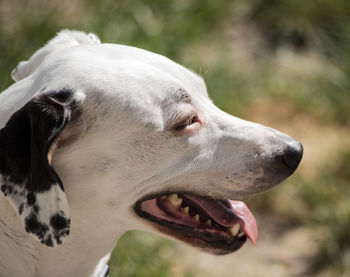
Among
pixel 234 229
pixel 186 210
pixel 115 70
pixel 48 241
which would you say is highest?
pixel 115 70

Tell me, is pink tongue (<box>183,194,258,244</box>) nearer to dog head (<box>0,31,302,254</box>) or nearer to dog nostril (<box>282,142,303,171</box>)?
dog head (<box>0,31,302,254</box>)

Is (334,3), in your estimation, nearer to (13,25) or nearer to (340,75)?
(340,75)

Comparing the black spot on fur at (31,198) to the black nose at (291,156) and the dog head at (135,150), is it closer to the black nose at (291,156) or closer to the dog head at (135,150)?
the dog head at (135,150)

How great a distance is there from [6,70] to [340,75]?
2.95 meters

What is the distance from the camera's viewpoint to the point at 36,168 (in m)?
2.10

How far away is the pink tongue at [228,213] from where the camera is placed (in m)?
2.49

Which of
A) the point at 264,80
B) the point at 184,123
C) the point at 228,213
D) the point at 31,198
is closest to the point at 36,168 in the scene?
the point at 31,198

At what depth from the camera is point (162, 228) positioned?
8.02ft

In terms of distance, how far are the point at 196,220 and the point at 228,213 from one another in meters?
0.15

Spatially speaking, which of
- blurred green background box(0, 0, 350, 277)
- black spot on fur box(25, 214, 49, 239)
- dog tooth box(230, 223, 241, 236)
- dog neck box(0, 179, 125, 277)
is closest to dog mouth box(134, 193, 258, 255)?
dog tooth box(230, 223, 241, 236)

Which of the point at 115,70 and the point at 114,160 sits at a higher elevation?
the point at 115,70

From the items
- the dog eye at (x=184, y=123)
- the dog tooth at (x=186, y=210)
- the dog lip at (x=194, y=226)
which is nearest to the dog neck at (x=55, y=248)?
the dog lip at (x=194, y=226)

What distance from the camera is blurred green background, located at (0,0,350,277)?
411cm

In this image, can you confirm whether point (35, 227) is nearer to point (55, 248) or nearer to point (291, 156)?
point (55, 248)
